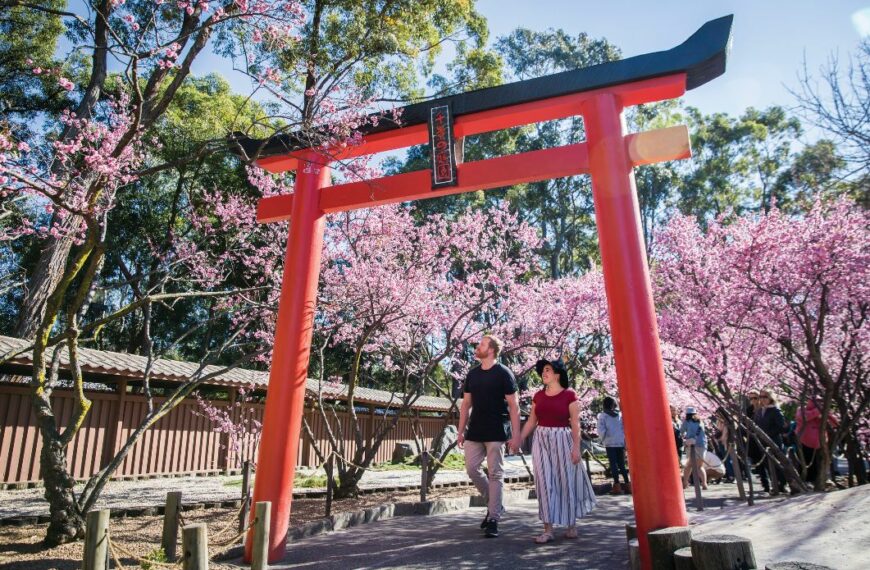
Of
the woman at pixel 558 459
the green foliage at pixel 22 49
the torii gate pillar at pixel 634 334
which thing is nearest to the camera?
the torii gate pillar at pixel 634 334

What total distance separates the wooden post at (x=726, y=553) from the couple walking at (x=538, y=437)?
168 centimetres

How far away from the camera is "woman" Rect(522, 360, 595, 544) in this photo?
421 cm

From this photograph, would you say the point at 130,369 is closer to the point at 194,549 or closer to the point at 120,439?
the point at 120,439

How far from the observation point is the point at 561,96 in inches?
182

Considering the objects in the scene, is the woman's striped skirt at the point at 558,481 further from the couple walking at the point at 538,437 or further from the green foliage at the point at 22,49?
the green foliage at the point at 22,49

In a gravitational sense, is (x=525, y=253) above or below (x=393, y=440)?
above

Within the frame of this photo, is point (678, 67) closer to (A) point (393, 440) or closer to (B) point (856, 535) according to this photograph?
(B) point (856, 535)

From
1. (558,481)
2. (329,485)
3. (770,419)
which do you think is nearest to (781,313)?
(770,419)

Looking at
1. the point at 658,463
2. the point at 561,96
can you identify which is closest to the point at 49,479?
the point at 658,463

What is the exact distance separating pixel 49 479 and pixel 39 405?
645 millimetres

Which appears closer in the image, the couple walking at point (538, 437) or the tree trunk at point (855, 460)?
the couple walking at point (538, 437)

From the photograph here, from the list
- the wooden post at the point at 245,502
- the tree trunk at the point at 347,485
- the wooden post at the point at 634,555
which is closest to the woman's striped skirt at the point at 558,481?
the wooden post at the point at 634,555

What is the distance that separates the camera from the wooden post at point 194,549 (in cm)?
254

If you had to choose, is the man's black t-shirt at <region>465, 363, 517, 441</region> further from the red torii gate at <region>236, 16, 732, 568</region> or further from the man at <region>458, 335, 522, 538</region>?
the red torii gate at <region>236, 16, 732, 568</region>
